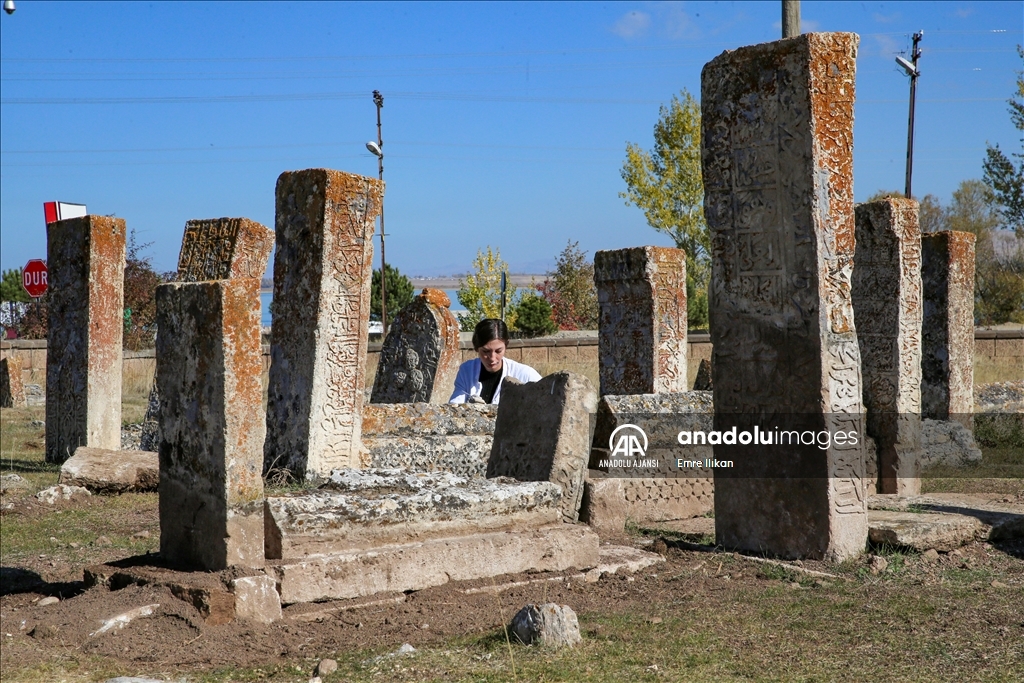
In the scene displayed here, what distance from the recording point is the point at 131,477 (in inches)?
380

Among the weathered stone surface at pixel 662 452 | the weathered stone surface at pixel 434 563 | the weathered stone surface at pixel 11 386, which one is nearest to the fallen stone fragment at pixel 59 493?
the weathered stone surface at pixel 662 452

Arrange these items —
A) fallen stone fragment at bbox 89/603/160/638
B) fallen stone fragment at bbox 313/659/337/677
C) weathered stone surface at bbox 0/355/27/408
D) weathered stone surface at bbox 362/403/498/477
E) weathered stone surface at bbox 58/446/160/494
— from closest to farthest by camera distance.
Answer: fallen stone fragment at bbox 313/659/337/677
fallen stone fragment at bbox 89/603/160/638
weathered stone surface at bbox 58/446/160/494
weathered stone surface at bbox 362/403/498/477
weathered stone surface at bbox 0/355/27/408

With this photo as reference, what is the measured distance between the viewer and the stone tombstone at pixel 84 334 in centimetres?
1156

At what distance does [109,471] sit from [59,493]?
0.55m

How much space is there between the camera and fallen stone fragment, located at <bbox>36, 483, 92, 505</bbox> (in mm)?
8961

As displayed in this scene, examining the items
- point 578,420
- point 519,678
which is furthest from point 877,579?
point 519,678

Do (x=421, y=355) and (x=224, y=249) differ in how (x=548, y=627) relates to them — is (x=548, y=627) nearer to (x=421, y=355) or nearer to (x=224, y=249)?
(x=224, y=249)

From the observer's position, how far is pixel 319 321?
8914 millimetres

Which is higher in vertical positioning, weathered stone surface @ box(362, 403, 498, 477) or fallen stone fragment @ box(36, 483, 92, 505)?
weathered stone surface @ box(362, 403, 498, 477)

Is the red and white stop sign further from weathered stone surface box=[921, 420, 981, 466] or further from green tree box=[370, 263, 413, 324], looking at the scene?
green tree box=[370, 263, 413, 324]

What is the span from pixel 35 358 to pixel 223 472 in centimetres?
2025

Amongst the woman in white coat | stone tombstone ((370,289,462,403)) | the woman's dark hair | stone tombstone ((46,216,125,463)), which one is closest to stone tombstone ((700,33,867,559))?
the woman in white coat

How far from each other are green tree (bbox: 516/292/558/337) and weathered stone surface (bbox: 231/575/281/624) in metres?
28.4

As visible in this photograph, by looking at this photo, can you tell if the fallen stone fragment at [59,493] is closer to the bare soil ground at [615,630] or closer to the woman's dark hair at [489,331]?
the bare soil ground at [615,630]
